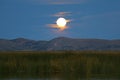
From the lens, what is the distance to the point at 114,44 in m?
120

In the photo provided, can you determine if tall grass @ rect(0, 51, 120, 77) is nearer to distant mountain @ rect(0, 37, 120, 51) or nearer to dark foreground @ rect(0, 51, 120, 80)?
dark foreground @ rect(0, 51, 120, 80)

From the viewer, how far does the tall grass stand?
31917 mm

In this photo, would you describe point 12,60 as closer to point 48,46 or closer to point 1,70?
point 1,70

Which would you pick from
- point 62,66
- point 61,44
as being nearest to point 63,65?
point 62,66

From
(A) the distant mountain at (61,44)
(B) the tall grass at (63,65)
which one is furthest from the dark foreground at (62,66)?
(A) the distant mountain at (61,44)

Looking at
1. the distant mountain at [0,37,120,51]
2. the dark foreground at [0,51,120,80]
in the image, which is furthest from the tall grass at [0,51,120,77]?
the distant mountain at [0,37,120,51]

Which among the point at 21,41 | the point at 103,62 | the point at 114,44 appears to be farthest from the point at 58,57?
the point at 21,41

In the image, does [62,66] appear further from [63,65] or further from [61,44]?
[61,44]

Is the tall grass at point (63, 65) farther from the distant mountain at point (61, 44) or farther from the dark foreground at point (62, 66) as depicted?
the distant mountain at point (61, 44)

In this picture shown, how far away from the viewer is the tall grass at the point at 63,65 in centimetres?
3192

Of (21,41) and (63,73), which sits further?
(21,41)

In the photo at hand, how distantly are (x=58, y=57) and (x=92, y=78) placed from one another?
7.15m

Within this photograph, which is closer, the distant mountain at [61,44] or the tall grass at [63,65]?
the tall grass at [63,65]

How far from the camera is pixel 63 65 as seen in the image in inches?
1293
